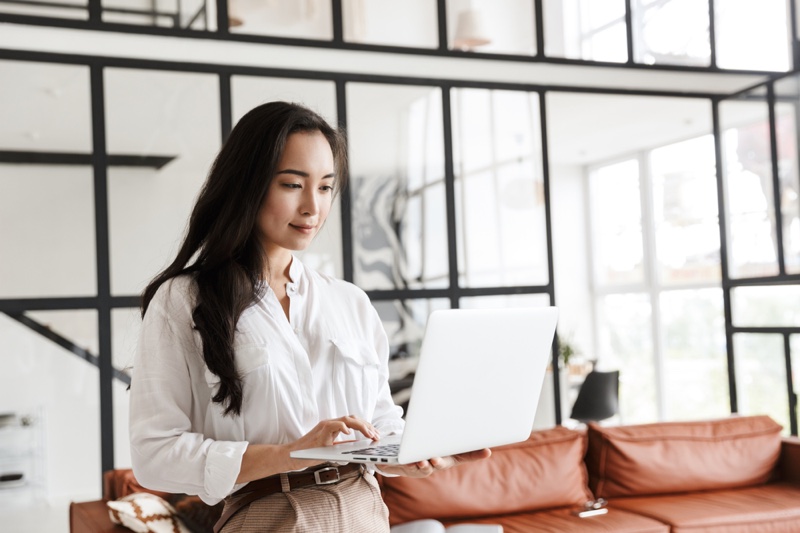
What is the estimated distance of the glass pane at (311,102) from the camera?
4398 millimetres

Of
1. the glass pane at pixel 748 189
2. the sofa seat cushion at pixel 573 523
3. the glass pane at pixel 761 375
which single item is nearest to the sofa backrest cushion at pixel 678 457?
the sofa seat cushion at pixel 573 523

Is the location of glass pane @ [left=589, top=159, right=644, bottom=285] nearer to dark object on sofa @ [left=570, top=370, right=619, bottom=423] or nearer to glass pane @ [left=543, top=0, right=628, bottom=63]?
dark object on sofa @ [left=570, top=370, right=619, bottom=423]

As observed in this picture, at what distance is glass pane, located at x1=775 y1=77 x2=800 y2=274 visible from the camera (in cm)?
521

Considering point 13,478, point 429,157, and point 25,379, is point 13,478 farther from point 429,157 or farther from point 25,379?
point 429,157

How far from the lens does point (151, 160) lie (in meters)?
4.19

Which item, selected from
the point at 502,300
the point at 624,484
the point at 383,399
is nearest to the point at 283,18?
the point at 502,300

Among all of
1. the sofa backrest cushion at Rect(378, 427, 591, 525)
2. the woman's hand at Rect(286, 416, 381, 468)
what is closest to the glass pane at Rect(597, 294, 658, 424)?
the sofa backrest cushion at Rect(378, 427, 591, 525)

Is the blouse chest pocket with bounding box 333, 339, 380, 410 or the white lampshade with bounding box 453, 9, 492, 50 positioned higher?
the white lampshade with bounding box 453, 9, 492, 50

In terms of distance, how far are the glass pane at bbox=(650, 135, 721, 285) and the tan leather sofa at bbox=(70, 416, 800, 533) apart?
4011 mm

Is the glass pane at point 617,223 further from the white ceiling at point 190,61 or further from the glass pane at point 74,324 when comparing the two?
the glass pane at point 74,324

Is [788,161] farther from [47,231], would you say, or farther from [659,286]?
[47,231]

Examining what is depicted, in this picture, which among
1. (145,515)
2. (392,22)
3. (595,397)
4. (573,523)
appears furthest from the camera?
(595,397)

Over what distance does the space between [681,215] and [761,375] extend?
3.20 m

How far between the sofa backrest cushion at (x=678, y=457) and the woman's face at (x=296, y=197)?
8.97 ft
